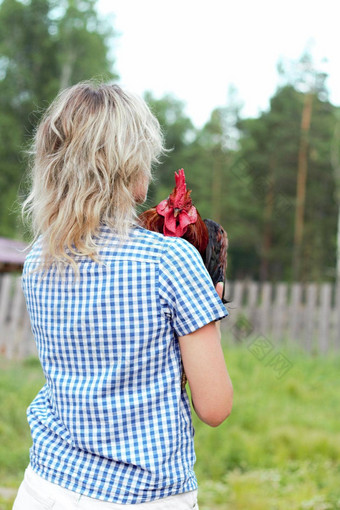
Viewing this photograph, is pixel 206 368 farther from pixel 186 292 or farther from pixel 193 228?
pixel 193 228

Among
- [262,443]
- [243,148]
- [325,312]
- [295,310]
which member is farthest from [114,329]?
[243,148]

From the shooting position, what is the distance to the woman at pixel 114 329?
119 centimetres

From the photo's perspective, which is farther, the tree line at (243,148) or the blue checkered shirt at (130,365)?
the tree line at (243,148)

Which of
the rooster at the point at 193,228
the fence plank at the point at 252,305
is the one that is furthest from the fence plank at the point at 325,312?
the rooster at the point at 193,228

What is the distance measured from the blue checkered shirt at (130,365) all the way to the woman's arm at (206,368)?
0.03m

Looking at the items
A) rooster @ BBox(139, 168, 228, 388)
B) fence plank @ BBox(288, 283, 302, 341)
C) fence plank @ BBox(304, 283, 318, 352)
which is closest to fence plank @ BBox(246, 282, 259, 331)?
fence plank @ BBox(288, 283, 302, 341)

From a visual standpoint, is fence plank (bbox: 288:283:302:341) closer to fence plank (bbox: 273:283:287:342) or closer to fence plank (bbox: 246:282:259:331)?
fence plank (bbox: 273:283:287:342)

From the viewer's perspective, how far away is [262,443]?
432cm

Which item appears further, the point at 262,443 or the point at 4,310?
the point at 4,310

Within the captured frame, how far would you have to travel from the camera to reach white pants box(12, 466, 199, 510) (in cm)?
119

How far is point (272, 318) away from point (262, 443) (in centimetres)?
382

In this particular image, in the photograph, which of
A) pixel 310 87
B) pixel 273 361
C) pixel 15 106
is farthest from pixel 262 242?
pixel 273 361

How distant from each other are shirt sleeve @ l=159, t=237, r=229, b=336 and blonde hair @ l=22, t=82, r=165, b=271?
13cm

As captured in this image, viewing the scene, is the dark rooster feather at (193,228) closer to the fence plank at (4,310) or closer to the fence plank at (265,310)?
the fence plank at (265,310)
